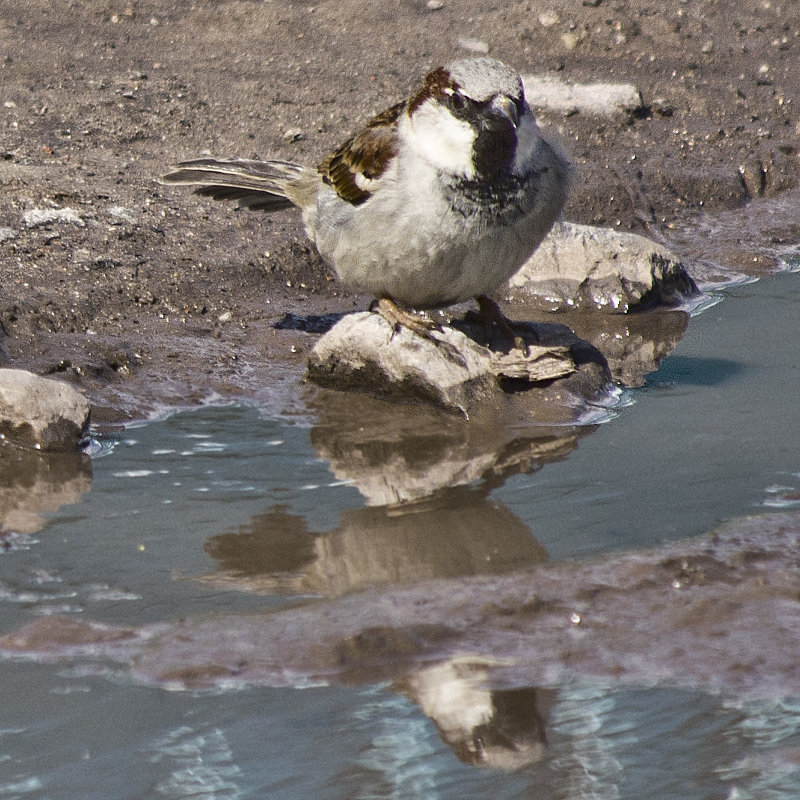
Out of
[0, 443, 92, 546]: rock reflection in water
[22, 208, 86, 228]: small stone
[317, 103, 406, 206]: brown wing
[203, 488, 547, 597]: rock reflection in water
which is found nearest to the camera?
[203, 488, 547, 597]: rock reflection in water

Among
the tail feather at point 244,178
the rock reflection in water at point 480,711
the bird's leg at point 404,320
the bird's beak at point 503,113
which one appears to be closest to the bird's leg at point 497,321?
the bird's leg at point 404,320

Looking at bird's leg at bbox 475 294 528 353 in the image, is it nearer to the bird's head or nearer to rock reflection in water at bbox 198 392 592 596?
rock reflection in water at bbox 198 392 592 596

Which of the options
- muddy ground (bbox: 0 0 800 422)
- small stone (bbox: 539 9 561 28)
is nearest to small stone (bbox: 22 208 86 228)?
muddy ground (bbox: 0 0 800 422)

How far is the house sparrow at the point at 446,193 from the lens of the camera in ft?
15.7

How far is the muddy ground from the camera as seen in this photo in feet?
20.1

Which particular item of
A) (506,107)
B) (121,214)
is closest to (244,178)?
(121,214)

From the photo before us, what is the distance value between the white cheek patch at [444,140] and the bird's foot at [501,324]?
32.7 inches

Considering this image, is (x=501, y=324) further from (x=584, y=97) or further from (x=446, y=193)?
(x=584, y=97)

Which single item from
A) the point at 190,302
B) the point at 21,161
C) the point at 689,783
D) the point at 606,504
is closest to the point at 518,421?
the point at 606,504

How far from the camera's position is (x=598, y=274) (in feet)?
22.8

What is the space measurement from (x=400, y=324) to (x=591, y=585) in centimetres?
190

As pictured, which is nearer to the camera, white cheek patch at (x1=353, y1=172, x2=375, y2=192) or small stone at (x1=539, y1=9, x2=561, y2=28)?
white cheek patch at (x1=353, y1=172, x2=375, y2=192)

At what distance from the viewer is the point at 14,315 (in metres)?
5.96

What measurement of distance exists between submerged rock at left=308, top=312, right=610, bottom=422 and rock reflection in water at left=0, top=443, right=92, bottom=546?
47.2 inches
